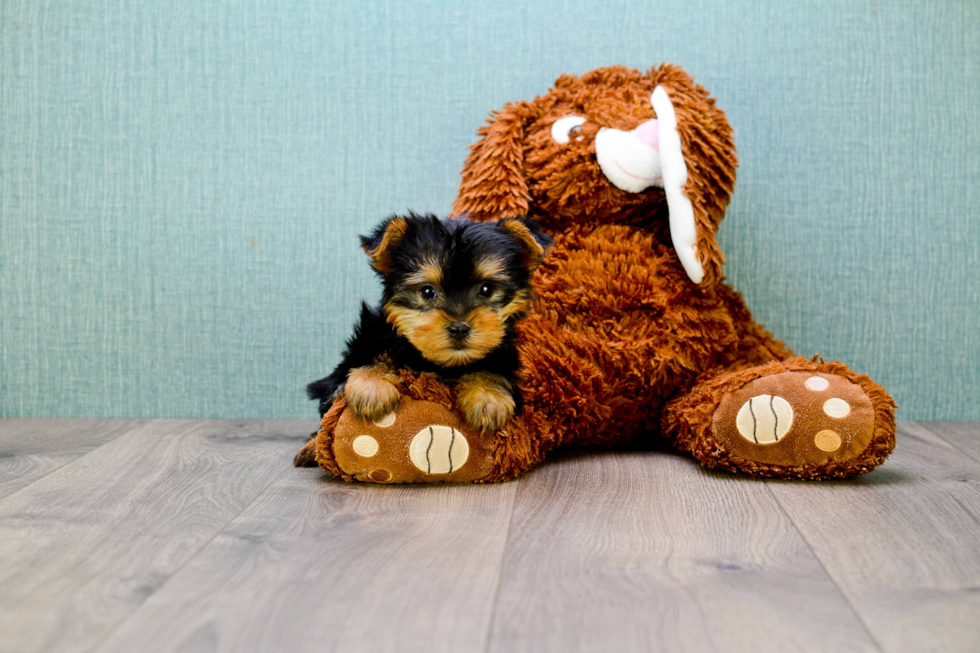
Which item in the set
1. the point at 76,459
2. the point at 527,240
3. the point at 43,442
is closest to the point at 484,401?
the point at 527,240

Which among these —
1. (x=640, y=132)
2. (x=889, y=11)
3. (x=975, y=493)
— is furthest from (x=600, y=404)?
(x=889, y=11)

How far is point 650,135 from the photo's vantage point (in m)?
1.86

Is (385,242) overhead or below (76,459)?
A: overhead

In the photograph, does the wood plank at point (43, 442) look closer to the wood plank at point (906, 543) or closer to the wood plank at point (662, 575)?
the wood plank at point (662, 575)

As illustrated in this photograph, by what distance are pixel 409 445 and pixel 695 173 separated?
0.93 m

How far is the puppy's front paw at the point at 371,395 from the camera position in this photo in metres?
1.54

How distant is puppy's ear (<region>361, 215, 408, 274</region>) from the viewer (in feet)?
4.93

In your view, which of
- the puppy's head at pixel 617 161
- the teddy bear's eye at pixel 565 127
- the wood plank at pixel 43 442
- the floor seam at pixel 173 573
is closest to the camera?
the floor seam at pixel 173 573

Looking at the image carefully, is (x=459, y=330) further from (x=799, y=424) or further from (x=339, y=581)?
(x=799, y=424)

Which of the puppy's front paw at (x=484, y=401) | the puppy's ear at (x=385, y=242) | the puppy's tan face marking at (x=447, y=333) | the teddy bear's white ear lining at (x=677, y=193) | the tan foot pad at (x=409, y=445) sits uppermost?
the teddy bear's white ear lining at (x=677, y=193)

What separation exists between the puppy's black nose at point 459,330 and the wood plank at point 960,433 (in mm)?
1352

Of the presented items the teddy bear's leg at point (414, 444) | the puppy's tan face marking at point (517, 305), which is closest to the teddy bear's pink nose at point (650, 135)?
the puppy's tan face marking at point (517, 305)

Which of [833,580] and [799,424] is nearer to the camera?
[833,580]

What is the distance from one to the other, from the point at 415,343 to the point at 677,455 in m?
0.80
